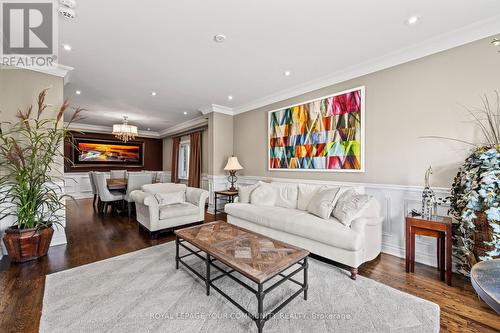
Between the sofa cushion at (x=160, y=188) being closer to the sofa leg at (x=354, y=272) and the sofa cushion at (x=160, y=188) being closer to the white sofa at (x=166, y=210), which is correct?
the white sofa at (x=166, y=210)

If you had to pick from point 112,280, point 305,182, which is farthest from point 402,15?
point 112,280

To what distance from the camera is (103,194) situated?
15.5ft

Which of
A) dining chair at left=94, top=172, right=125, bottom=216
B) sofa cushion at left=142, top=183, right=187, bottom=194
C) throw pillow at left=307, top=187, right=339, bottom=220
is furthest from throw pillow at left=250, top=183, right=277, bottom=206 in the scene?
dining chair at left=94, top=172, right=125, bottom=216

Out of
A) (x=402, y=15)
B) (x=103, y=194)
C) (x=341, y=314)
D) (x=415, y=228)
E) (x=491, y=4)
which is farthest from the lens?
(x=103, y=194)

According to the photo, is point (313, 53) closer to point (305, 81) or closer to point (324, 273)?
point (305, 81)

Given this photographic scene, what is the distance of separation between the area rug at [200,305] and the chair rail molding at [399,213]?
946 mm

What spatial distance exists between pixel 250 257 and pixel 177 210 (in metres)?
2.10

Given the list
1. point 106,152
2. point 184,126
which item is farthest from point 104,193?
point 106,152

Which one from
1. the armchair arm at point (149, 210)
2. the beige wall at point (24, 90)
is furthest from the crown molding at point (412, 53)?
the beige wall at point (24, 90)

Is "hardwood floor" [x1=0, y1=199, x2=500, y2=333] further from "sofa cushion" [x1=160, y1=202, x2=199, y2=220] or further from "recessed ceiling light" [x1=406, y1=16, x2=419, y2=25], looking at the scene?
"recessed ceiling light" [x1=406, y1=16, x2=419, y2=25]

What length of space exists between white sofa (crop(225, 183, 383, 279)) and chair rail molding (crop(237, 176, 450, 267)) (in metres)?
0.24

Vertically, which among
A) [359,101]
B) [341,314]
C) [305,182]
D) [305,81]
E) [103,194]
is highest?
[305,81]

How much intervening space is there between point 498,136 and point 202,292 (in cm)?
330

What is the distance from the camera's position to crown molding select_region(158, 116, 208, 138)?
5.87m
